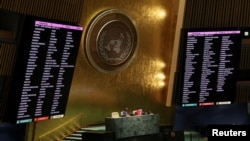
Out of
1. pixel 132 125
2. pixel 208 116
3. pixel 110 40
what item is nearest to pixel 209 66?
pixel 132 125

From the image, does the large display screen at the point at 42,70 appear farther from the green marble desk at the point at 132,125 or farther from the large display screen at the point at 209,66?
the green marble desk at the point at 132,125

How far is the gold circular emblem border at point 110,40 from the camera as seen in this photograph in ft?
28.6

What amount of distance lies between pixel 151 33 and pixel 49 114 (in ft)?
17.5

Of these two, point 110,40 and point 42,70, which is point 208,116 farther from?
point 42,70

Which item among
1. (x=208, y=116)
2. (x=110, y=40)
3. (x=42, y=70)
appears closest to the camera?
(x=42, y=70)

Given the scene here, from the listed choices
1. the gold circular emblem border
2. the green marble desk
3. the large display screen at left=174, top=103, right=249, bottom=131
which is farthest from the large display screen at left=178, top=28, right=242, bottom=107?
the large display screen at left=174, top=103, right=249, bottom=131

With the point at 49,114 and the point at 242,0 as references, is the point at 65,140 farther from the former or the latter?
the point at 242,0

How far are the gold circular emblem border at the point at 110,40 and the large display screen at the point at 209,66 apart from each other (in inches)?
128

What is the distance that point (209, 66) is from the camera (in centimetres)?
607

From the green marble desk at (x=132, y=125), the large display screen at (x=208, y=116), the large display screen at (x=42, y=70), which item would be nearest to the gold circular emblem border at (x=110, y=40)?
the green marble desk at (x=132, y=125)

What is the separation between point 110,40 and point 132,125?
7.34ft

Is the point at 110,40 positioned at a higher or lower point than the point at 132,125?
higher

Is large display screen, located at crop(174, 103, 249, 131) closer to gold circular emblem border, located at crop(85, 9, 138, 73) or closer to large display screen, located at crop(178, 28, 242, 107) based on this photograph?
gold circular emblem border, located at crop(85, 9, 138, 73)

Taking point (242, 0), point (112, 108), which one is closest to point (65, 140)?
point (112, 108)
